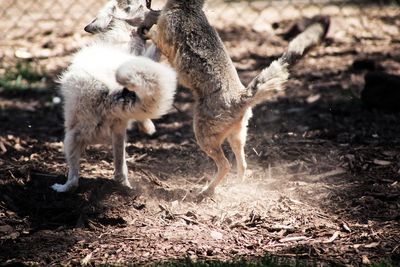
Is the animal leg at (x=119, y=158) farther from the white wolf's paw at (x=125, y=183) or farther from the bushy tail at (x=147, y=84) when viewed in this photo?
the bushy tail at (x=147, y=84)

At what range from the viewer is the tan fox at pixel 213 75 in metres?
5.25

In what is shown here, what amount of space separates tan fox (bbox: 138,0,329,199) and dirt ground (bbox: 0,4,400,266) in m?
0.47

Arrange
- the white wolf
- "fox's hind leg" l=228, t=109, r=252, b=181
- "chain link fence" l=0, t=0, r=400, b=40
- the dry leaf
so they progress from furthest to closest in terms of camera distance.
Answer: "chain link fence" l=0, t=0, r=400, b=40 < "fox's hind leg" l=228, t=109, r=252, b=181 < the white wolf < the dry leaf

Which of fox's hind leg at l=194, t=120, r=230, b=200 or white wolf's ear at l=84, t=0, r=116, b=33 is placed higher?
white wolf's ear at l=84, t=0, r=116, b=33

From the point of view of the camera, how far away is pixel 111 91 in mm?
5336

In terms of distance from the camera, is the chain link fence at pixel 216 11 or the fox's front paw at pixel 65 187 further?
the chain link fence at pixel 216 11

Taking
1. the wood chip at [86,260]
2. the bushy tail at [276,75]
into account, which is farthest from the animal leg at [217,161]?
the wood chip at [86,260]

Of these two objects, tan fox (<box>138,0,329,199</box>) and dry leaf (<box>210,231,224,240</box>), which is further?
tan fox (<box>138,0,329,199</box>)

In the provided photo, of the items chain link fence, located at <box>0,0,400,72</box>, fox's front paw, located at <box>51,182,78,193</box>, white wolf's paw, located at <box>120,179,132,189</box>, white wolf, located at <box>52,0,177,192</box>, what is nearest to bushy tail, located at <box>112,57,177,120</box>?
white wolf, located at <box>52,0,177,192</box>

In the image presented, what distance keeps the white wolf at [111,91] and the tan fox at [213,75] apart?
1.08 ft

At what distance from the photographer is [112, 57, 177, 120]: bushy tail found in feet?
15.9

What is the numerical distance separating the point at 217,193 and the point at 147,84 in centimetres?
125

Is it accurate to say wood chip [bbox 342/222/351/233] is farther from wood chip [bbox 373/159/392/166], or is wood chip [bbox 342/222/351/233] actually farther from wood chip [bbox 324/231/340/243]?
wood chip [bbox 373/159/392/166]

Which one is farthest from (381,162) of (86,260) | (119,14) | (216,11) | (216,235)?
(216,11)
